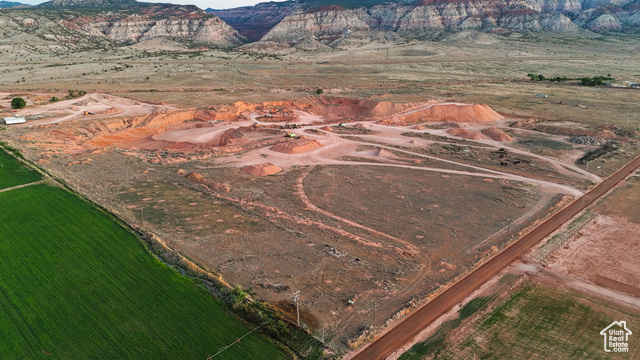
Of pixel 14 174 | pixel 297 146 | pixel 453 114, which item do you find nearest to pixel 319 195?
pixel 297 146

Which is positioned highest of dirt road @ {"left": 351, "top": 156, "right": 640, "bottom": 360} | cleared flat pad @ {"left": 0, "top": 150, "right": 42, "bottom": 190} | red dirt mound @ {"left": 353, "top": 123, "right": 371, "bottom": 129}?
cleared flat pad @ {"left": 0, "top": 150, "right": 42, "bottom": 190}

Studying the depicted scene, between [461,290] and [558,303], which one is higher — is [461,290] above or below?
above

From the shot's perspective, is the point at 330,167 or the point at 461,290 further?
the point at 330,167

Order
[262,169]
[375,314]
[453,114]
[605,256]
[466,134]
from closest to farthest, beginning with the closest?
[375,314] < [605,256] < [262,169] < [466,134] < [453,114]

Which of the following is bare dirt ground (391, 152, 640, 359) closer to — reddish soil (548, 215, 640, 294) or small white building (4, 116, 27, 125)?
reddish soil (548, 215, 640, 294)

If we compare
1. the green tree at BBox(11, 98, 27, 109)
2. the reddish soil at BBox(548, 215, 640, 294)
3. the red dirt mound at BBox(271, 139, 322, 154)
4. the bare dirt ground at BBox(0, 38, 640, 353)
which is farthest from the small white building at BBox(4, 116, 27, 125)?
the reddish soil at BBox(548, 215, 640, 294)

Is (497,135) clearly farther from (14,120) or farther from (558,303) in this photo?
(14,120)

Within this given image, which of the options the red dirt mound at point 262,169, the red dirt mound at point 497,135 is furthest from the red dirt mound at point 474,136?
the red dirt mound at point 262,169

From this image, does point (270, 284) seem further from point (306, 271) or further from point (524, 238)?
point (524, 238)
